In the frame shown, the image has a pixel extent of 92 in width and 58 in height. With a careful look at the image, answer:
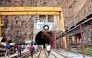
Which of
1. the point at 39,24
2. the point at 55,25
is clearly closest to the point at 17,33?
the point at 39,24

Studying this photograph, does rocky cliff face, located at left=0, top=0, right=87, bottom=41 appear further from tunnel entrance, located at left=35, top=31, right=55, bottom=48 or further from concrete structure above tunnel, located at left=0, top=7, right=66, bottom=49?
concrete structure above tunnel, located at left=0, top=7, right=66, bottom=49

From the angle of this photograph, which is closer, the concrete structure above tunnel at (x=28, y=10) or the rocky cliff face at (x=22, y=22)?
the concrete structure above tunnel at (x=28, y=10)

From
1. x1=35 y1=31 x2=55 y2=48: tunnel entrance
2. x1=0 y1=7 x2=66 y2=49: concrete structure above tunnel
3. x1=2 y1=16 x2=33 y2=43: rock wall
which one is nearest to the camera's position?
x1=0 y1=7 x2=66 y2=49: concrete structure above tunnel

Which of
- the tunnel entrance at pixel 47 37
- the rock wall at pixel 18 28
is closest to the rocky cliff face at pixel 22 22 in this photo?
the rock wall at pixel 18 28

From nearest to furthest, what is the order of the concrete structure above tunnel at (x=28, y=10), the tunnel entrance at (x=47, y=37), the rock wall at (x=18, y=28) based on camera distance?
the concrete structure above tunnel at (x=28, y=10)
the tunnel entrance at (x=47, y=37)
the rock wall at (x=18, y=28)

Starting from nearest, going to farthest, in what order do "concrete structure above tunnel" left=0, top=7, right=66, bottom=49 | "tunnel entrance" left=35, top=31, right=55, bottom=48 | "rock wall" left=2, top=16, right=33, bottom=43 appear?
"concrete structure above tunnel" left=0, top=7, right=66, bottom=49
"tunnel entrance" left=35, top=31, right=55, bottom=48
"rock wall" left=2, top=16, right=33, bottom=43

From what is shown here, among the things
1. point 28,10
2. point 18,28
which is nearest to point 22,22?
point 18,28

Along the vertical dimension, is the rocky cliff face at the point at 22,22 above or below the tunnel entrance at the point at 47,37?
above

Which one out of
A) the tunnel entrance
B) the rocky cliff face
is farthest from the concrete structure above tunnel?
the rocky cliff face

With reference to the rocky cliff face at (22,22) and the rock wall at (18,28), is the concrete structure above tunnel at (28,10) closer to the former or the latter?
the rocky cliff face at (22,22)

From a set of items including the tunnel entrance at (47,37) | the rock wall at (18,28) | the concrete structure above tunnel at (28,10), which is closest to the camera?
the concrete structure above tunnel at (28,10)

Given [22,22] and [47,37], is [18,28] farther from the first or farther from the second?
[47,37]

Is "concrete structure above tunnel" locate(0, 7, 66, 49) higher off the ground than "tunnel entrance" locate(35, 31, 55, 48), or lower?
higher

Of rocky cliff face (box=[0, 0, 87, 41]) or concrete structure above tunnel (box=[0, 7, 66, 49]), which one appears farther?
rocky cliff face (box=[0, 0, 87, 41])
